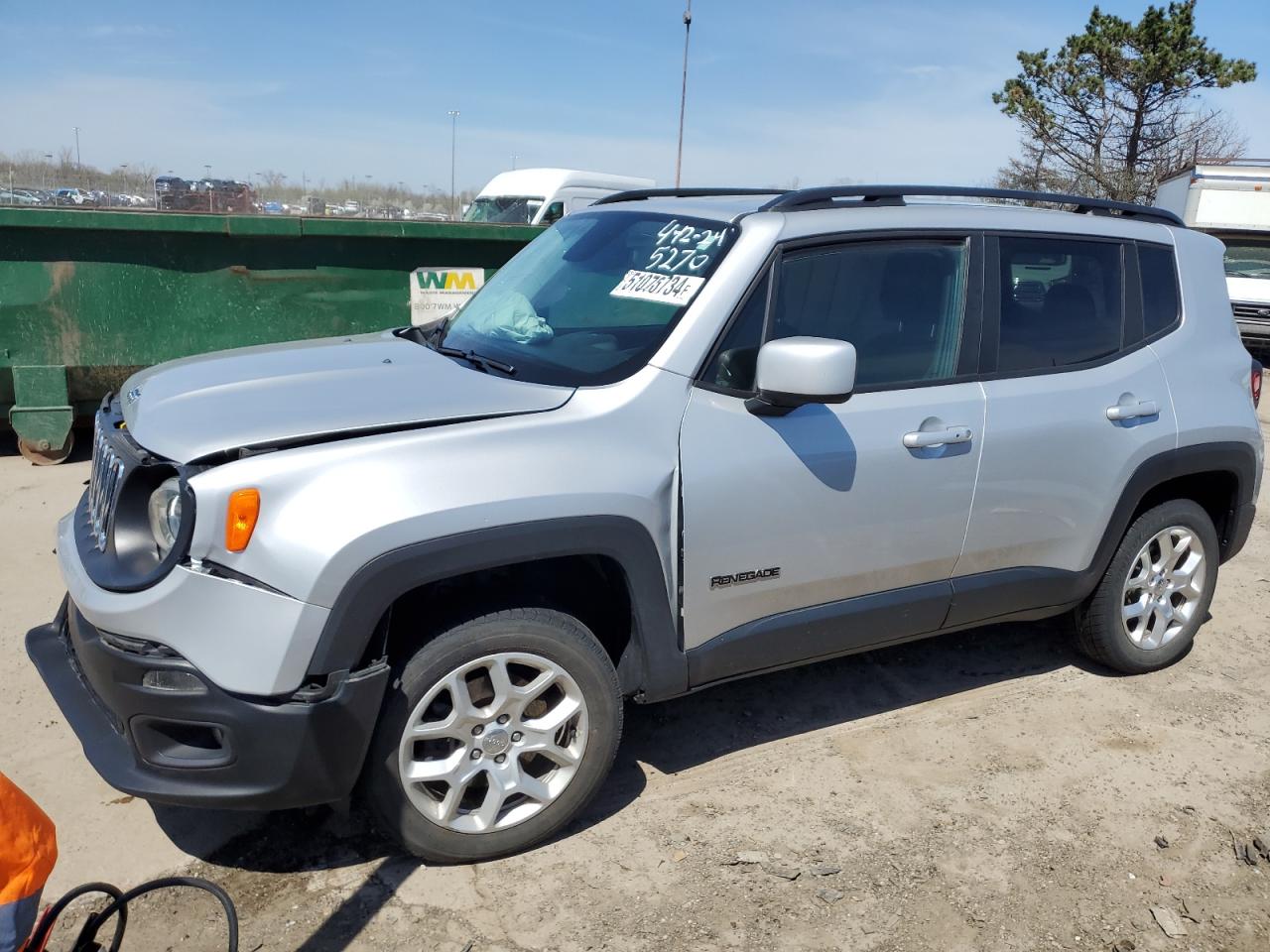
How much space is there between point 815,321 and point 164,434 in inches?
75.0

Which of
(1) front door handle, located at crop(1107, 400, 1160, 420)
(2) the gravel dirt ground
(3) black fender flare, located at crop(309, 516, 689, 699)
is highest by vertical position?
(1) front door handle, located at crop(1107, 400, 1160, 420)

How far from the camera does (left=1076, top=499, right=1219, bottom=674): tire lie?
4121 mm

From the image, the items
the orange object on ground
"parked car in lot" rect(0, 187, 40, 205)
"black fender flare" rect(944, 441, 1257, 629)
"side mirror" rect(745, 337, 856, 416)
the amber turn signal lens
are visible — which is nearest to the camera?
the orange object on ground

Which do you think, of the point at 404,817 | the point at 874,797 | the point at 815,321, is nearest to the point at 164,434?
the point at 404,817

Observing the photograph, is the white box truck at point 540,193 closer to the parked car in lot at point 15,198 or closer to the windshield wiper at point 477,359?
the parked car in lot at point 15,198

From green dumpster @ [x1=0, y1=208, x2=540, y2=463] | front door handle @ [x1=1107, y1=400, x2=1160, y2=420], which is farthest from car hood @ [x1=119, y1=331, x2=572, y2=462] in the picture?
green dumpster @ [x1=0, y1=208, x2=540, y2=463]

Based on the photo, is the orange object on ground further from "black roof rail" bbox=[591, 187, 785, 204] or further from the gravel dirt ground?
"black roof rail" bbox=[591, 187, 785, 204]

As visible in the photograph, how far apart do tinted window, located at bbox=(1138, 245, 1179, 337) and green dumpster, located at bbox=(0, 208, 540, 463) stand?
5.04 metres

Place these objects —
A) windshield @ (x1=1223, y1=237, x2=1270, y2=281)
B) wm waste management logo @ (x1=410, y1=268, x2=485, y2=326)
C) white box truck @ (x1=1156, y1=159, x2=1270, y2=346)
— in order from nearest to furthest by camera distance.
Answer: wm waste management logo @ (x1=410, y1=268, x2=485, y2=326)
windshield @ (x1=1223, y1=237, x2=1270, y2=281)
white box truck @ (x1=1156, y1=159, x2=1270, y2=346)

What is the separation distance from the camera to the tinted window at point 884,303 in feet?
10.7

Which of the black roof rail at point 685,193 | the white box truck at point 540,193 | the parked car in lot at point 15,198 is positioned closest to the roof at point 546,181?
the white box truck at point 540,193

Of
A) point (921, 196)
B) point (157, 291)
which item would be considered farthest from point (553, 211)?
point (921, 196)

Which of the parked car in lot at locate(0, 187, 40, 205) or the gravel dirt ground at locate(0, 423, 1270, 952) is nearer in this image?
the gravel dirt ground at locate(0, 423, 1270, 952)

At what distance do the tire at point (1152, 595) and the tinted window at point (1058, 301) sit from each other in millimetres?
795
